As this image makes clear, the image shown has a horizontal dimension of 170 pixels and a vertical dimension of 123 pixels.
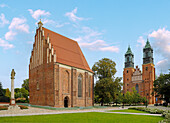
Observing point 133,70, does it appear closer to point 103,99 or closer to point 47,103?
point 103,99

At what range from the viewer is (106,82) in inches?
1684

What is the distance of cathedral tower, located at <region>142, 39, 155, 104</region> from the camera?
243 ft

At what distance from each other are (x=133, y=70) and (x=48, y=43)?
59.7 m

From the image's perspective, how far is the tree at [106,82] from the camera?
139 ft

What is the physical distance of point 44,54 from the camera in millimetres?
35094

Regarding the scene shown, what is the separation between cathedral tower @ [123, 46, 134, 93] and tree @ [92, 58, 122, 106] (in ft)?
129

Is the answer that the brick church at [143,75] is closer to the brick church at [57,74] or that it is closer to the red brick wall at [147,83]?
the red brick wall at [147,83]

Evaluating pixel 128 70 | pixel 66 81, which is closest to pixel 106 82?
pixel 66 81

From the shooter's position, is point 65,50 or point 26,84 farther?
point 26,84

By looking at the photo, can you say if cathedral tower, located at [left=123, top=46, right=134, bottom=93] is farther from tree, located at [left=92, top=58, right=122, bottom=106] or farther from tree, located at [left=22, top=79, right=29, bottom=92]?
tree, located at [left=22, top=79, right=29, bottom=92]

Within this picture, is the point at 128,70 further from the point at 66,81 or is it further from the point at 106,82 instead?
the point at 66,81

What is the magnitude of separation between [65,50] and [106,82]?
13.4 meters

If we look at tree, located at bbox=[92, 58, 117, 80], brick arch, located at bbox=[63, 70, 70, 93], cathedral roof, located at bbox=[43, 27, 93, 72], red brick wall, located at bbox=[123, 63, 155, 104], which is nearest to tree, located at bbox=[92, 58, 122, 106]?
tree, located at bbox=[92, 58, 117, 80]

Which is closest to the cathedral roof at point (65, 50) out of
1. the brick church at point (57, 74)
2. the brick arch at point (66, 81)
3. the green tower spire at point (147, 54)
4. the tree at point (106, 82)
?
the brick church at point (57, 74)
